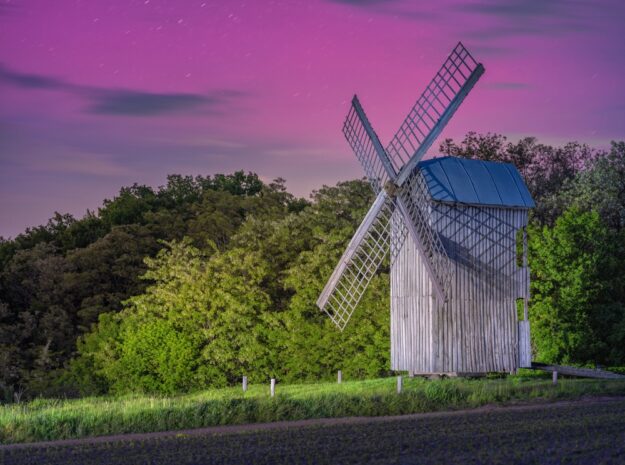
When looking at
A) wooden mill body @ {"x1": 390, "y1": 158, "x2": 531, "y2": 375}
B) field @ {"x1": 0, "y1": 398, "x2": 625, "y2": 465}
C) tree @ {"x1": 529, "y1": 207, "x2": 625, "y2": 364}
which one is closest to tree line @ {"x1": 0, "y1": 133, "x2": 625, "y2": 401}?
tree @ {"x1": 529, "y1": 207, "x2": 625, "y2": 364}

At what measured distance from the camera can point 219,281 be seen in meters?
36.3

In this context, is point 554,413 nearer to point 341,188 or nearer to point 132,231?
point 341,188

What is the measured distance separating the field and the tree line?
13.0 meters

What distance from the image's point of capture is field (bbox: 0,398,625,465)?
13.3 metres

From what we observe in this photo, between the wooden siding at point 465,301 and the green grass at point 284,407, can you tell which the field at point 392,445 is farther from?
the wooden siding at point 465,301

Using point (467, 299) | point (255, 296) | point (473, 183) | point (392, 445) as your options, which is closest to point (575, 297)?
point (467, 299)

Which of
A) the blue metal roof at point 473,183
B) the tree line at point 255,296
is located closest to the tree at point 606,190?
the tree line at point 255,296

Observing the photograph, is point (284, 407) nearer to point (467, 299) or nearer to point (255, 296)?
point (467, 299)

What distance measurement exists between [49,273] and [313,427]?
27.1 metres

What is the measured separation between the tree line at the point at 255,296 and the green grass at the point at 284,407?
6.34 metres

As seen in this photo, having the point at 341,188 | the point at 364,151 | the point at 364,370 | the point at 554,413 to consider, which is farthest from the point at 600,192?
the point at 554,413

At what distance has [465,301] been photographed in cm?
2597

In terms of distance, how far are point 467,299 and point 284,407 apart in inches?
284

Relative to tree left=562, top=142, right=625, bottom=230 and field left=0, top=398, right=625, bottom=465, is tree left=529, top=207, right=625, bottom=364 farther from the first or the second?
field left=0, top=398, right=625, bottom=465
